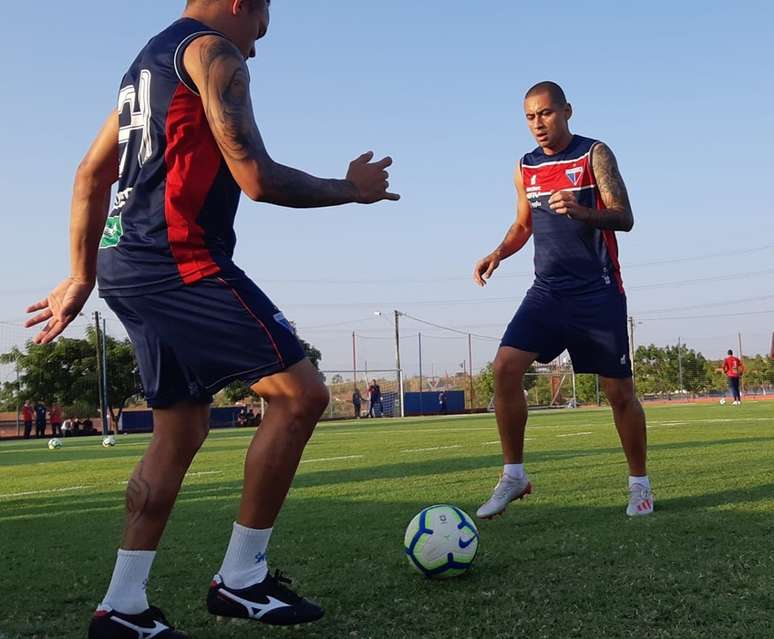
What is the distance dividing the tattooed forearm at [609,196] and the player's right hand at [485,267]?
92cm

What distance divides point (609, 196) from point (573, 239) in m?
0.35

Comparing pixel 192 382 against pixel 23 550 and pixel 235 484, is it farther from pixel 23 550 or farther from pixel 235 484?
pixel 235 484

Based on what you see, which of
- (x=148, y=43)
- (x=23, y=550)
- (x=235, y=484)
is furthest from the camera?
(x=235, y=484)

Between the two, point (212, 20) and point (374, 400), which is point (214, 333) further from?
point (374, 400)

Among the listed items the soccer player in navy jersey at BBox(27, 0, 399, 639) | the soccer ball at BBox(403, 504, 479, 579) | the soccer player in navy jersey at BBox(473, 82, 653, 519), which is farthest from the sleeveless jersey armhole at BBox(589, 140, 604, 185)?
the soccer player in navy jersey at BBox(27, 0, 399, 639)

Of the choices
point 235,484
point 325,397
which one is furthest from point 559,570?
point 235,484

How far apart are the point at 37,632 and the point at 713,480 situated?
4815 mm

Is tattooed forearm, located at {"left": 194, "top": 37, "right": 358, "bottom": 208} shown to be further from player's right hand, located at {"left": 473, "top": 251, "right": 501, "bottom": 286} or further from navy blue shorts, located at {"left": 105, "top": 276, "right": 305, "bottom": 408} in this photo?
player's right hand, located at {"left": 473, "top": 251, "right": 501, "bottom": 286}

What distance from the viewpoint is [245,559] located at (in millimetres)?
2840

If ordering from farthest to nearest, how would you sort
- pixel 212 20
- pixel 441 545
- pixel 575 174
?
pixel 575 174, pixel 441 545, pixel 212 20

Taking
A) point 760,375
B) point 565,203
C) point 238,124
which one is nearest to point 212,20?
point 238,124

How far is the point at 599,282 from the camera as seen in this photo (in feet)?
17.1

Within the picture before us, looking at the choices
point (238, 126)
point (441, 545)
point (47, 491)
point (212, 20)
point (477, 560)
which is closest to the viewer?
point (238, 126)

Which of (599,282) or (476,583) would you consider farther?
(599,282)
